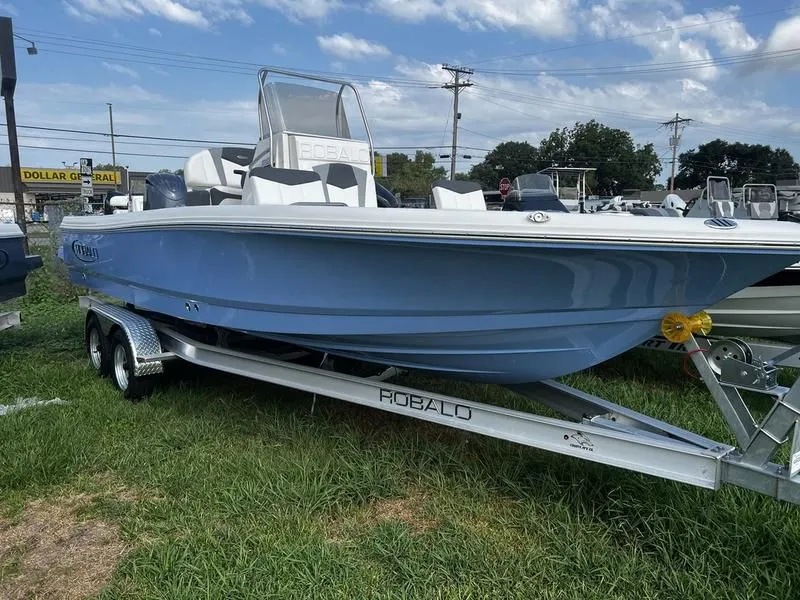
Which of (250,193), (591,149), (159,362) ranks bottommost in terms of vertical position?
(159,362)

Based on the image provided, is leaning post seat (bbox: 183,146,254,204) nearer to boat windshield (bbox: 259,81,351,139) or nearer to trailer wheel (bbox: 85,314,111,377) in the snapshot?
boat windshield (bbox: 259,81,351,139)

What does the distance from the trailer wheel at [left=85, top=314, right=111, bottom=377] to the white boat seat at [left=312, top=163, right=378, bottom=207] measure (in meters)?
2.14

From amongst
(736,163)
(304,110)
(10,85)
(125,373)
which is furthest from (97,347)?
(736,163)

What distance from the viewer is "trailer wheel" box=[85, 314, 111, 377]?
476 centimetres

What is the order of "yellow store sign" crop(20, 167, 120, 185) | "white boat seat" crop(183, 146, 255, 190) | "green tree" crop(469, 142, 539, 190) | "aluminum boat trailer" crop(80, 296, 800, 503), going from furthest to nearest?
"green tree" crop(469, 142, 539, 190), "yellow store sign" crop(20, 167, 120, 185), "white boat seat" crop(183, 146, 255, 190), "aluminum boat trailer" crop(80, 296, 800, 503)

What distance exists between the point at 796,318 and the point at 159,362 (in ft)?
14.0

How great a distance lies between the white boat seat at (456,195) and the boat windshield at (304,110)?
122cm

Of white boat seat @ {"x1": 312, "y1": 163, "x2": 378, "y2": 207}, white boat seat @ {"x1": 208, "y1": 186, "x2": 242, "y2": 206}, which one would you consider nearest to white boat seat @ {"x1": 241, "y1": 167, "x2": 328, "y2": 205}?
white boat seat @ {"x1": 312, "y1": 163, "x2": 378, "y2": 207}

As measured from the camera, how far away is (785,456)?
3049mm

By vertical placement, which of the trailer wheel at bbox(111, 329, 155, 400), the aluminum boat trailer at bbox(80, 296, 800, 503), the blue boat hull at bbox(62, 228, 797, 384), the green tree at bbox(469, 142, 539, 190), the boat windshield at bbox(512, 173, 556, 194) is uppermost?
the green tree at bbox(469, 142, 539, 190)

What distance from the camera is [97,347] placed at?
5.12m

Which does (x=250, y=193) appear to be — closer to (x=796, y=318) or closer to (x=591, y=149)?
(x=796, y=318)

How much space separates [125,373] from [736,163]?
71515 mm

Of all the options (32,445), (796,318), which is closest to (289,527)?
(32,445)
